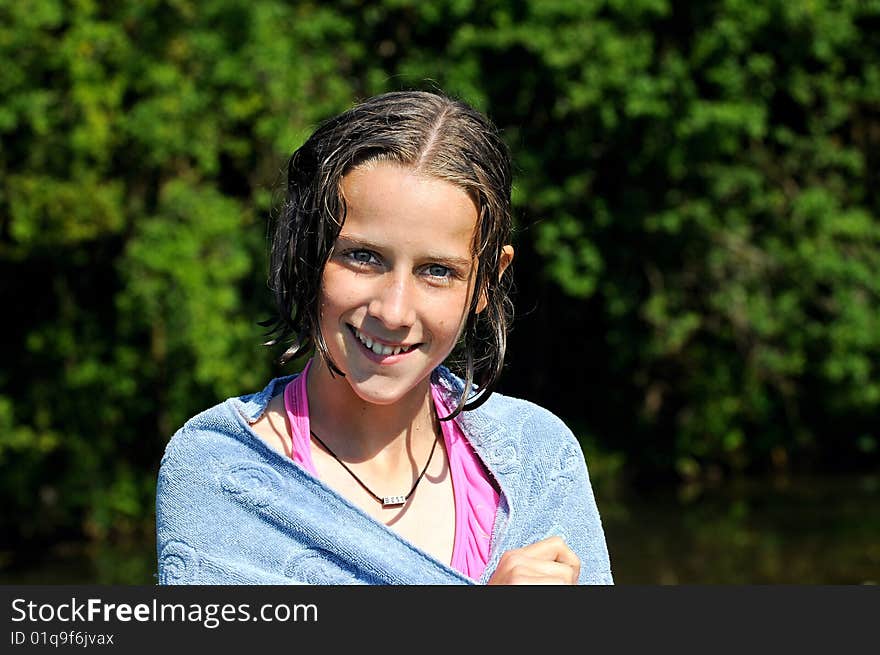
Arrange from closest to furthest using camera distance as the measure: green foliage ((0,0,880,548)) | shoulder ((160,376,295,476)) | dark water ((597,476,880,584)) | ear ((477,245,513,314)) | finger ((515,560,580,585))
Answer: finger ((515,560,580,585)), shoulder ((160,376,295,476)), ear ((477,245,513,314)), green foliage ((0,0,880,548)), dark water ((597,476,880,584))

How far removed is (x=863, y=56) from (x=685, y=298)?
8.47 feet

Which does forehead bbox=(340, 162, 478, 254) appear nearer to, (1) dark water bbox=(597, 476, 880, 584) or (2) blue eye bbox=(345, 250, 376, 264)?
(2) blue eye bbox=(345, 250, 376, 264)

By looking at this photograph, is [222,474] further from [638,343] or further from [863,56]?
[863,56]

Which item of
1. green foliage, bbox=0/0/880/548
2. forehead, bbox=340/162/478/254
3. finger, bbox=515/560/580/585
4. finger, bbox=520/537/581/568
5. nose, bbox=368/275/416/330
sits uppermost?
green foliage, bbox=0/0/880/548

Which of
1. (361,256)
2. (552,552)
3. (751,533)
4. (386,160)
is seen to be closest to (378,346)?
(361,256)

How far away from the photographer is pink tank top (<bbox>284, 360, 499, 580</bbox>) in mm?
1726

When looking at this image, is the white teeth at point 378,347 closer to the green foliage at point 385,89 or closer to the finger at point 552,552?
the finger at point 552,552

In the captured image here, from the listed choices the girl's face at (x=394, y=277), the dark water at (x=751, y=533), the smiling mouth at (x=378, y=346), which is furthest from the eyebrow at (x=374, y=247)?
the dark water at (x=751, y=533)

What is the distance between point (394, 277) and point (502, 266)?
0.83 ft

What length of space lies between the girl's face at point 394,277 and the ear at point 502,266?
10cm

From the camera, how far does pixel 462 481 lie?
1.82 meters

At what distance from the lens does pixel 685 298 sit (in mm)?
10797

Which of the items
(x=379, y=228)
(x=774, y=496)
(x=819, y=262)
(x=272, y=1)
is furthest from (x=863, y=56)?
(x=379, y=228)

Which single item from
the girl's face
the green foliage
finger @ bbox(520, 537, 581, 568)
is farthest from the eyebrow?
the green foliage
